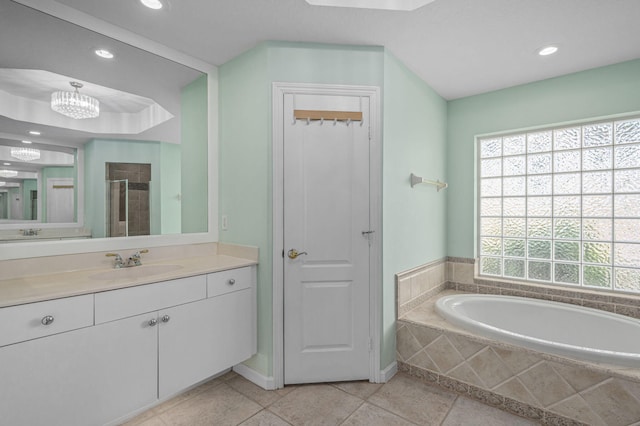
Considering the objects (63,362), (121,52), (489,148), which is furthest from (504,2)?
(63,362)

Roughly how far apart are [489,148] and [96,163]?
11.2ft

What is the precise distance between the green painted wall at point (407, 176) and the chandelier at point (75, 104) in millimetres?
1938

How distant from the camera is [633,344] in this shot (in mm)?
2047

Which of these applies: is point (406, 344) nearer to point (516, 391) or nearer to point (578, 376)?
point (516, 391)

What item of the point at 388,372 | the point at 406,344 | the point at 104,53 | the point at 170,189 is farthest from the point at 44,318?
the point at 406,344

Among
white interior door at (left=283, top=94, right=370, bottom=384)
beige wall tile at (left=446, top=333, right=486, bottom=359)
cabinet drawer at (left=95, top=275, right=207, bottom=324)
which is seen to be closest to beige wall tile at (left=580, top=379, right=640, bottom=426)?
beige wall tile at (left=446, top=333, right=486, bottom=359)

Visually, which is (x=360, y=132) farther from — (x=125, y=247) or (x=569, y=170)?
(x=569, y=170)

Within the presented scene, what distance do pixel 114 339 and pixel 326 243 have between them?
1.31m

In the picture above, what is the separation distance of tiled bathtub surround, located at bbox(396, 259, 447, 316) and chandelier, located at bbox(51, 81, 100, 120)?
2391mm

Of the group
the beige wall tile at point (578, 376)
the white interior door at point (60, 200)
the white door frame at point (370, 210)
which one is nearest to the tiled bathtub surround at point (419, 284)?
the white door frame at point (370, 210)

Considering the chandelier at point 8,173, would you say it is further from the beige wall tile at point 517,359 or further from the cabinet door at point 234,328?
the beige wall tile at point 517,359

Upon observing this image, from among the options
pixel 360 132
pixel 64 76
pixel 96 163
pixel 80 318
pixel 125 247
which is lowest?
pixel 80 318

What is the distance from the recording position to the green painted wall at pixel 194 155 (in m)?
2.32

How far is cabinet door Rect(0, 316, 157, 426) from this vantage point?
1.21 metres
